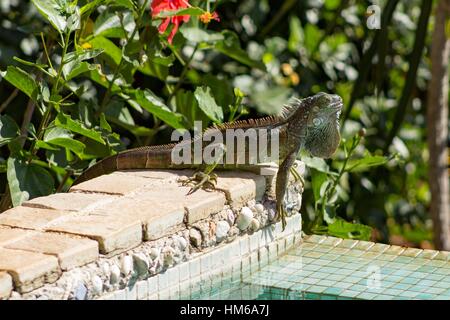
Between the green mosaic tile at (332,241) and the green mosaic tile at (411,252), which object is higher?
the green mosaic tile at (332,241)

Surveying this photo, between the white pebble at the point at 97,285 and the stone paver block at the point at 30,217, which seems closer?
the white pebble at the point at 97,285

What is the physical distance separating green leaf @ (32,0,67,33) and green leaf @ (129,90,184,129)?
0.59 meters

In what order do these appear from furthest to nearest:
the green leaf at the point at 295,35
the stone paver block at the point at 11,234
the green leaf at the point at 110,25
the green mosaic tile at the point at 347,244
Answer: the green leaf at the point at 295,35 → the green leaf at the point at 110,25 → the green mosaic tile at the point at 347,244 → the stone paver block at the point at 11,234

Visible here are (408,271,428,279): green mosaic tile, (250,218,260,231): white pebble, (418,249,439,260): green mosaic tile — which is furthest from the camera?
(418,249,439,260): green mosaic tile

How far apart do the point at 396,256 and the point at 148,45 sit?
1.30 metres

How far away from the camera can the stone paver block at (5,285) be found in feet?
8.11

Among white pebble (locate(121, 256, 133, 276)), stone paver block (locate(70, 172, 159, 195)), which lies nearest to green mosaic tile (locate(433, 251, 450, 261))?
stone paver block (locate(70, 172, 159, 195))

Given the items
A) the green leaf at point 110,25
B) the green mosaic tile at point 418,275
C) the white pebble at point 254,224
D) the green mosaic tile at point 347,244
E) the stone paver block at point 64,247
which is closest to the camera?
the stone paver block at point 64,247

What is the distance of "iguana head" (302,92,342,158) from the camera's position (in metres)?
3.81

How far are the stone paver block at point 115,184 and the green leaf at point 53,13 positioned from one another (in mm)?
519

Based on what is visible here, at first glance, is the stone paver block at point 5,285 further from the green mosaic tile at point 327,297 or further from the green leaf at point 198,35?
the green leaf at point 198,35

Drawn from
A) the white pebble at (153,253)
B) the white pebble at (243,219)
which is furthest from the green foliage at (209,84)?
the white pebble at (153,253)

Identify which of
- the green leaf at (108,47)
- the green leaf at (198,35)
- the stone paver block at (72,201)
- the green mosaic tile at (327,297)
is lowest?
the green mosaic tile at (327,297)

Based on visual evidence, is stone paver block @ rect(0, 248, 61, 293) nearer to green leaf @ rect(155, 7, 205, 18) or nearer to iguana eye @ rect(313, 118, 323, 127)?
green leaf @ rect(155, 7, 205, 18)
